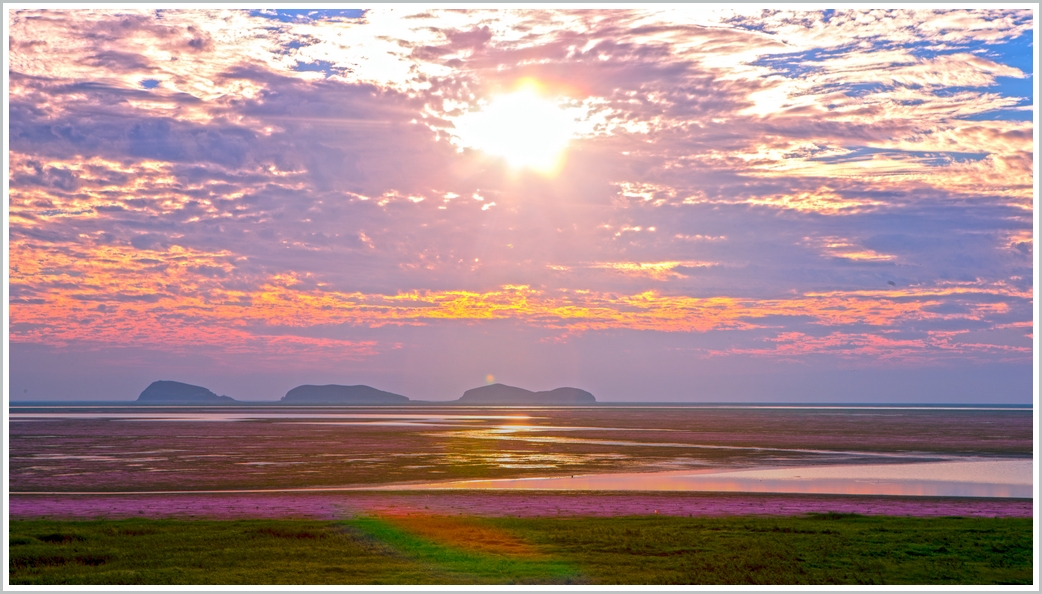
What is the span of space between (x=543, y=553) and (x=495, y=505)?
1019 cm

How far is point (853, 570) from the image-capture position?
63.9 ft

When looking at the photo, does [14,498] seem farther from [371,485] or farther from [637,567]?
[637,567]

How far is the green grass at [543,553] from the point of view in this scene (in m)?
18.7

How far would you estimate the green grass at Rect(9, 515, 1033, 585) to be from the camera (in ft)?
61.5

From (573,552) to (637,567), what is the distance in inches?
86.8

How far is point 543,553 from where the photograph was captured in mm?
21344

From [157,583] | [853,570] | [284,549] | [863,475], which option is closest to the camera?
[157,583]

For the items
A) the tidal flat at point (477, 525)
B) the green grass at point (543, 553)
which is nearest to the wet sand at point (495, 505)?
the tidal flat at point (477, 525)

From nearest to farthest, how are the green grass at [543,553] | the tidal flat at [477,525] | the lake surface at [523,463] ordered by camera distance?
the green grass at [543,553]
the tidal flat at [477,525]
the lake surface at [523,463]

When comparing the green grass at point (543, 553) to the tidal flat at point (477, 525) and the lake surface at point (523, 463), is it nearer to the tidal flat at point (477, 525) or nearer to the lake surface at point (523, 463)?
the tidal flat at point (477, 525)

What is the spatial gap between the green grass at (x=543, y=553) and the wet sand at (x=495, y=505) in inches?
120

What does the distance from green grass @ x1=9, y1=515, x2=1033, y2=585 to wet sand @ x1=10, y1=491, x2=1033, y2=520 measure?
9.97ft

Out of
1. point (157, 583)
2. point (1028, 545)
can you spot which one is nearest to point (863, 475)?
point (1028, 545)

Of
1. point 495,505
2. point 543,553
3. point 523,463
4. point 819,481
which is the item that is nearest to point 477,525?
point 543,553
